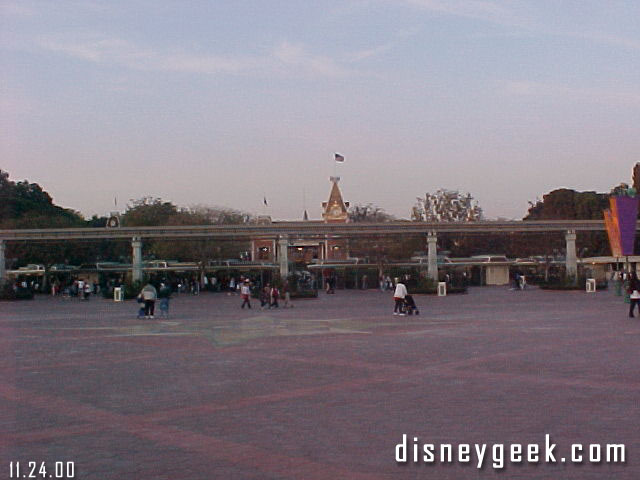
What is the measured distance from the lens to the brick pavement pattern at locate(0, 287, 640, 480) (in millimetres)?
8234

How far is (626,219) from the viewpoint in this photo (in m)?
37.6

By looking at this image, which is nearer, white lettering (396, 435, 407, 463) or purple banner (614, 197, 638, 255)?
white lettering (396, 435, 407, 463)

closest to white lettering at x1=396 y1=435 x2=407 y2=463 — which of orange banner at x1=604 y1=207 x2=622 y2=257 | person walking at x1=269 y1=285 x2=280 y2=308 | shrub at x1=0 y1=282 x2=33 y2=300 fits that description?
person walking at x1=269 y1=285 x2=280 y2=308

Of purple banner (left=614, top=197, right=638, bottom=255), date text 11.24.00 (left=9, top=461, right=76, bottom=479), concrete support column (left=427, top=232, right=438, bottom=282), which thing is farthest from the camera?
concrete support column (left=427, top=232, right=438, bottom=282)

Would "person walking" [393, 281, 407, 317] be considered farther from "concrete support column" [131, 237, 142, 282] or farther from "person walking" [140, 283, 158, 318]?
"concrete support column" [131, 237, 142, 282]

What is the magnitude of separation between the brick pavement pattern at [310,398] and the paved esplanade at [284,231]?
28.4 m

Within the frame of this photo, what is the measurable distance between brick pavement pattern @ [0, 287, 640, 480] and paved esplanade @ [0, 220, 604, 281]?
1117 inches

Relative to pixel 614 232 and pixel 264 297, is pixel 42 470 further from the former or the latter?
pixel 614 232

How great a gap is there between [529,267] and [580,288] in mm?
21442

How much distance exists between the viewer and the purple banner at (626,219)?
123 feet

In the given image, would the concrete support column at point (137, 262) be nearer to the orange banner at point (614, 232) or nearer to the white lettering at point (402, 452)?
the orange banner at point (614, 232)

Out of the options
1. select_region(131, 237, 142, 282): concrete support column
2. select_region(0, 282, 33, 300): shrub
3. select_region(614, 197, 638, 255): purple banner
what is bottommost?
select_region(0, 282, 33, 300): shrub

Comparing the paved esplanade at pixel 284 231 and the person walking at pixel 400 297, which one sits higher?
the paved esplanade at pixel 284 231

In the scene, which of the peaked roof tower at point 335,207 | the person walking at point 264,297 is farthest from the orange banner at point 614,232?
the peaked roof tower at point 335,207
